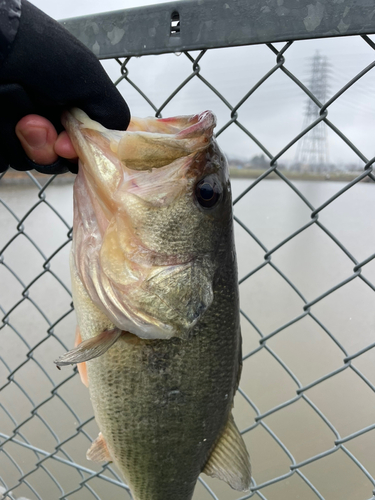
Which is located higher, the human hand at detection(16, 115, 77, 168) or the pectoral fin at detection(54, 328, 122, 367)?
the human hand at detection(16, 115, 77, 168)

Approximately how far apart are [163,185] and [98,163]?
122 mm

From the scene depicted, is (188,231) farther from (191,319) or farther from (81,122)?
(81,122)

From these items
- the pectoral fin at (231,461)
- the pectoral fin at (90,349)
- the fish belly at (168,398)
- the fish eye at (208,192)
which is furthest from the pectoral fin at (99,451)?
the fish eye at (208,192)

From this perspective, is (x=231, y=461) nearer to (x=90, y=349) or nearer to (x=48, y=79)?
(x=90, y=349)

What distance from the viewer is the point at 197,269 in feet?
2.08

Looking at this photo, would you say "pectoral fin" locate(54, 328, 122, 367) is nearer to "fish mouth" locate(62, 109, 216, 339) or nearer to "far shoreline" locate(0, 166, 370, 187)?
"fish mouth" locate(62, 109, 216, 339)

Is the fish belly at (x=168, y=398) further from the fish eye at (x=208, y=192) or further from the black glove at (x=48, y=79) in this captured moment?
the black glove at (x=48, y=79)

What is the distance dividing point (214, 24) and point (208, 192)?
1.06ft

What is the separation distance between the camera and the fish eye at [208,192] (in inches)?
24.4

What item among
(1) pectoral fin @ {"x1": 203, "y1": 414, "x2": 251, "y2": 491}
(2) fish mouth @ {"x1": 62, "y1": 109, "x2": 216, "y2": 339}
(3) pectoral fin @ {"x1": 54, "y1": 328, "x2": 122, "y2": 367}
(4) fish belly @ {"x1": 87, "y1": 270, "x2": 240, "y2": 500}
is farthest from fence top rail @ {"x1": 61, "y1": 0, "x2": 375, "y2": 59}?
(1) pectoral fin @ {"x1": 203, "y1": 414, "x2": 251, "y2": 491}

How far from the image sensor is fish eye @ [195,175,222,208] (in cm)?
62

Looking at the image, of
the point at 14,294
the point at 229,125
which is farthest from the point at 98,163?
the point at 14,294

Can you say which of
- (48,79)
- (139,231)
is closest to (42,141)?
(48,79)

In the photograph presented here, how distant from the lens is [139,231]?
0.61 m
